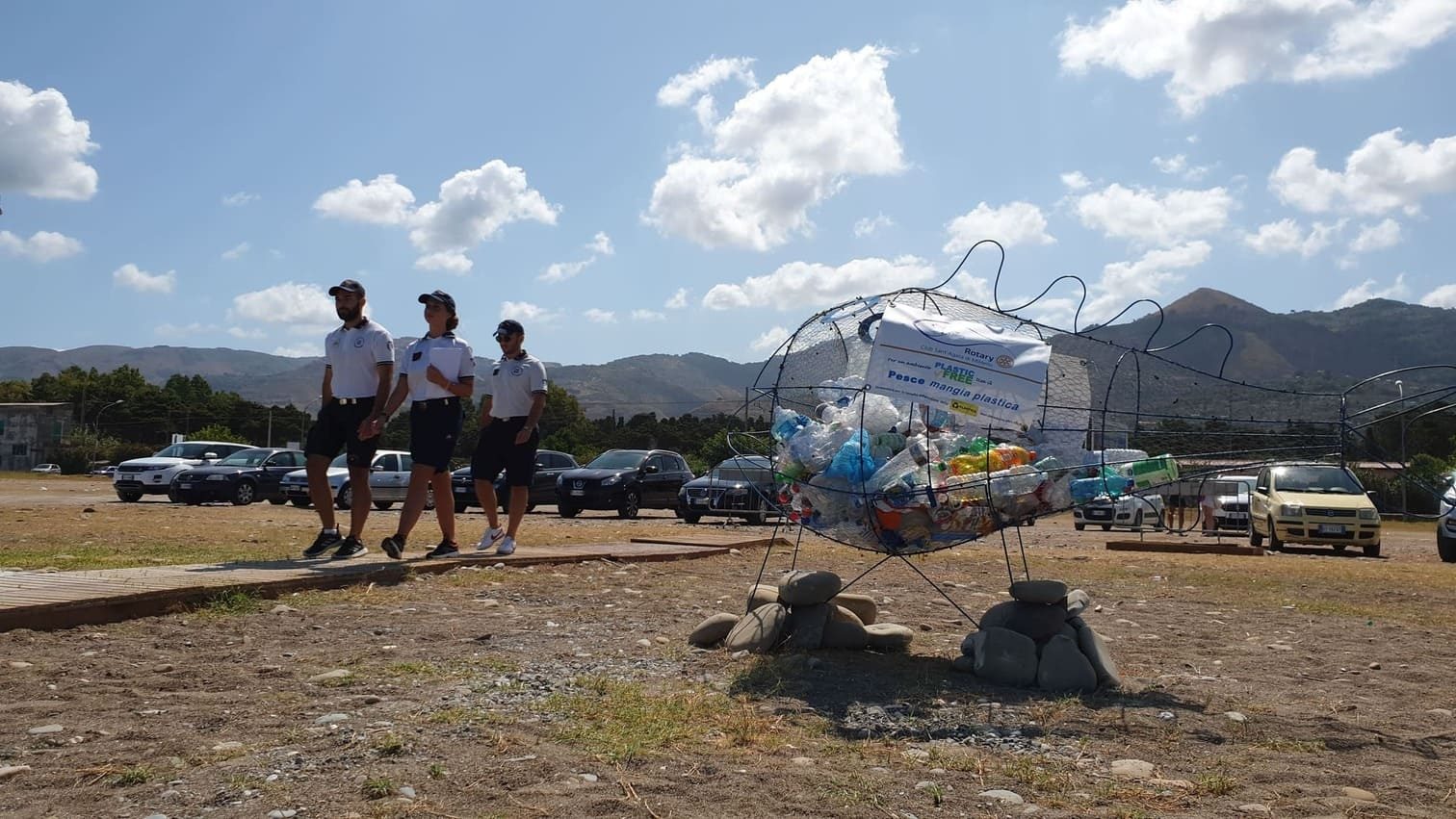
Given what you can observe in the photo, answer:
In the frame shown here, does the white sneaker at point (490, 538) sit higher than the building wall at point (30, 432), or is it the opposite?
the building wall at point (30, 432)

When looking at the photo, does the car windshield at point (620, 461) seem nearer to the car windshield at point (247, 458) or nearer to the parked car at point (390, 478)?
the parked car at point (390, 478)

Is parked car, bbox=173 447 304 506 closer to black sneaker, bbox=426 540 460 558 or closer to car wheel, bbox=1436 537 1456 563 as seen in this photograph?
black sneaker, bbox=426 540 460 558

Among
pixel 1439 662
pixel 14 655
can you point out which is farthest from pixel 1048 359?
pixel 14 655

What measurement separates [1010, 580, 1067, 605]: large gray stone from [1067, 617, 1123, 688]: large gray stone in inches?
5.1

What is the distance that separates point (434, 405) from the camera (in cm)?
762

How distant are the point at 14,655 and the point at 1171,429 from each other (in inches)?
179

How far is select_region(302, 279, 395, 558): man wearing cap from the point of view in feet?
24.2

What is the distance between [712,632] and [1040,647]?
1.40m

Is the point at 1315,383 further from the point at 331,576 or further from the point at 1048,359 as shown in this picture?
the point at 331,576

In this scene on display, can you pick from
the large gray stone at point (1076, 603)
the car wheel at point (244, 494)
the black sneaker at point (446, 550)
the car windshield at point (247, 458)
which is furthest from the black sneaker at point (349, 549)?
the car windshield at point (247, 458)

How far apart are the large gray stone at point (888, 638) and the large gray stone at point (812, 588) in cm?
25

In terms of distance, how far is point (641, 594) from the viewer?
6.87 metres

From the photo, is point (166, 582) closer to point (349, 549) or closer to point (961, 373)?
point (349, 549)

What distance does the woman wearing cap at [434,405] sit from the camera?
24.7ft
